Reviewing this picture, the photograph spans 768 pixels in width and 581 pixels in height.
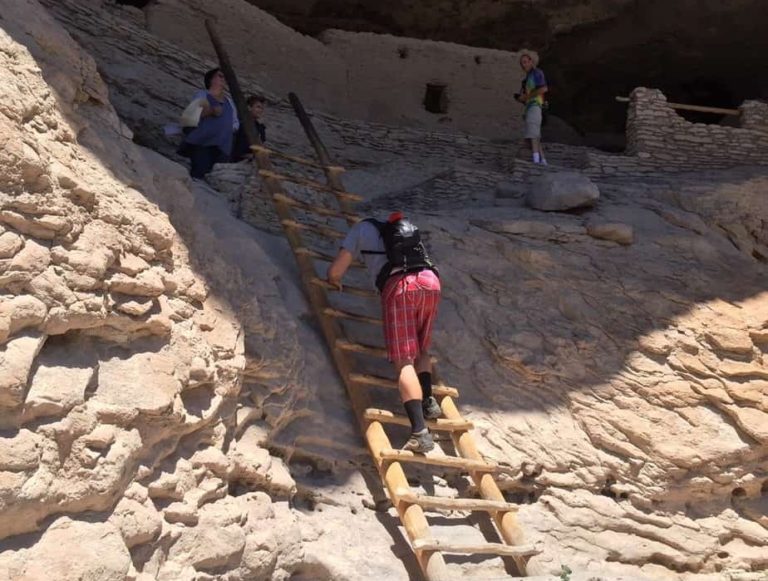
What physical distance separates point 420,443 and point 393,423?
0.82 ft

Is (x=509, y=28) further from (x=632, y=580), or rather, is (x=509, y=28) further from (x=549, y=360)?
(x=632, y=580)

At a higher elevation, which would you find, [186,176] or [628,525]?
[186,176]

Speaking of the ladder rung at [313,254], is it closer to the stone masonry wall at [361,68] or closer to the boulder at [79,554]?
the boulder at [79,554]

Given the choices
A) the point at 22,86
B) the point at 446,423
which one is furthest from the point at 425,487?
the point at 22,86

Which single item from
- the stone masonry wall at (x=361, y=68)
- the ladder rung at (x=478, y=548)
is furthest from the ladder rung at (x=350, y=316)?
the stone masonry wall at (x=361, y=68)

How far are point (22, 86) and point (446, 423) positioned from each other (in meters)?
1.84

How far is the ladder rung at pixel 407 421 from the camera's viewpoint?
138 inches

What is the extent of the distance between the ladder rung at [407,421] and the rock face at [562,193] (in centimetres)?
199

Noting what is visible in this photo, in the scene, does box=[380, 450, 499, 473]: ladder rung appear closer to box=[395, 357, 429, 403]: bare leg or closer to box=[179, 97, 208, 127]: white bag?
box=[395, 357, 429, 403]: bare leg

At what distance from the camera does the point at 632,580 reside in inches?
134

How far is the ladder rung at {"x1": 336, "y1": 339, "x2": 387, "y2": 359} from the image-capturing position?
3.73 meters

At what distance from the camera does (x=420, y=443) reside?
3420mm

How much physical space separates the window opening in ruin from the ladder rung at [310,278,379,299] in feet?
13.1

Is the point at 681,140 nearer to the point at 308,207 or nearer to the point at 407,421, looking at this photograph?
the point at 308,207
